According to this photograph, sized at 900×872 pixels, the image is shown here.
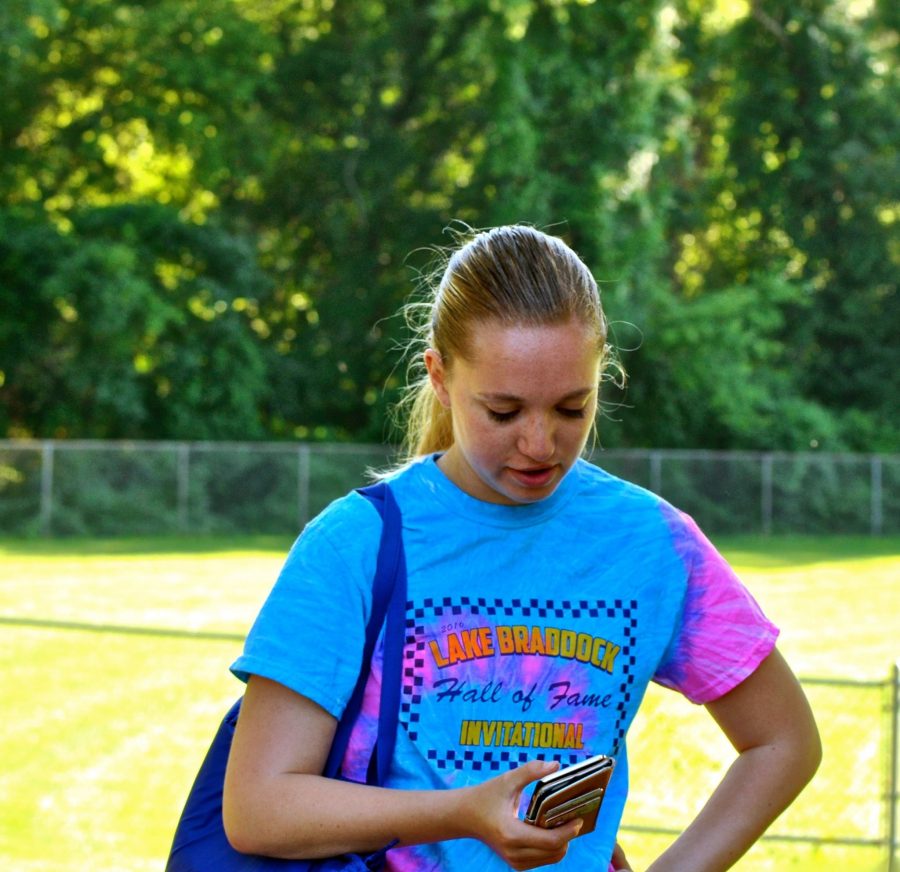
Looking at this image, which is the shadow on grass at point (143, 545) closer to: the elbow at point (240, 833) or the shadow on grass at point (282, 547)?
the shadow on grass at point (282, 547)

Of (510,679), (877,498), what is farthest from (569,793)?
(877,498)

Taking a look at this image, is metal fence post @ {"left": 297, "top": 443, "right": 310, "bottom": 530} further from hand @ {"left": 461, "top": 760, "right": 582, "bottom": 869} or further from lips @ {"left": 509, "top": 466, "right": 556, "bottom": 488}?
hand @ {"left": 461, "top": 760, "right": 582, "bottom": 869}

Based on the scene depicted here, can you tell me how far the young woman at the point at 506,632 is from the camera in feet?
6.65

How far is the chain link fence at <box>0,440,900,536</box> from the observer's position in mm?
27438

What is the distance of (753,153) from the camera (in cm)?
3938

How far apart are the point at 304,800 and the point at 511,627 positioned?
0.36 meters

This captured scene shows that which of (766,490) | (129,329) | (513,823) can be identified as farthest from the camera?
(129,329)

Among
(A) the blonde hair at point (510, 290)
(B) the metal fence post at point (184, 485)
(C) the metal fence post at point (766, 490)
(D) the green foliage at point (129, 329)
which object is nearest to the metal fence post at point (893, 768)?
(A) the blonde hair at point (510, 290)

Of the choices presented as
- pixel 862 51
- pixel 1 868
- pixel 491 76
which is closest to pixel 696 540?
pixel 1 868

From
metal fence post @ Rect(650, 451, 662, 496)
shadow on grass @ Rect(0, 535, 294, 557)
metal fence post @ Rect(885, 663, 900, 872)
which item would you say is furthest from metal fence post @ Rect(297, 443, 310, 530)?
metal fence post @ Rect(885, 663, 900, 872)

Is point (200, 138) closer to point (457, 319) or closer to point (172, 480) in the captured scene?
point (172, 480)

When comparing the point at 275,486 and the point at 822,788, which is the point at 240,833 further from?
the point at 275,486

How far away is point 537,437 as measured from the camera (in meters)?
2.12

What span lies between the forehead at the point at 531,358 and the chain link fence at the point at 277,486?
25804 mm
